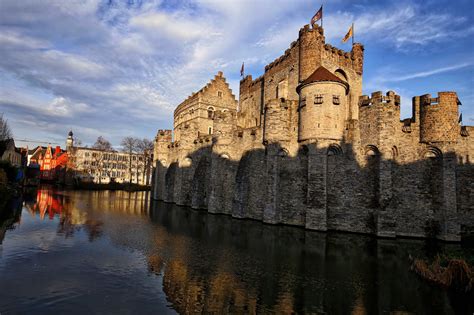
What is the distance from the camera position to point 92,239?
16609mm

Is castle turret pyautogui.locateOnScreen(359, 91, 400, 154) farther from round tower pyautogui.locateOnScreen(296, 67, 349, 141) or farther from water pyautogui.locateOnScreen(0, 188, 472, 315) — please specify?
water pyautogui.locateOnScreen(0, 188, 472, 315)

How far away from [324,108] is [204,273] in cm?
1617

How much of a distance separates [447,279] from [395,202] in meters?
10.0

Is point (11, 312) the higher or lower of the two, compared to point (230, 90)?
lower

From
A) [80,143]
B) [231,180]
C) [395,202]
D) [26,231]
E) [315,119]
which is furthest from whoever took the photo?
[80,143]

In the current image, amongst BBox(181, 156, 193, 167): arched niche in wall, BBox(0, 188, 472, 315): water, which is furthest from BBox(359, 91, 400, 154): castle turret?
BBox(181, 156, 193, 167): arched niche in wall

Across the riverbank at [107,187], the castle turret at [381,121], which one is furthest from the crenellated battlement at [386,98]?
the riverbank at [107,187]

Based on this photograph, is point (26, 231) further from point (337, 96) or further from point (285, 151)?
point (337, 96)

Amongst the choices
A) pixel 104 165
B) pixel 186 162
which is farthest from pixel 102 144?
pixel 186 162

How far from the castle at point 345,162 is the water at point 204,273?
2.37m

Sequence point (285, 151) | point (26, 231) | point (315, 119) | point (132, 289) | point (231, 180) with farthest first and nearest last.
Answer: point (231, 180), point (285, 151), point (315, 119), point (26, 231), point (132, 289)

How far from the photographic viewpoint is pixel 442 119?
2002 centimetres

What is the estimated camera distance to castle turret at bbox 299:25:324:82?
2744cm

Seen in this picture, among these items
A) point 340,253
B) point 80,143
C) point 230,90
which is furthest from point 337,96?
point 80,143
